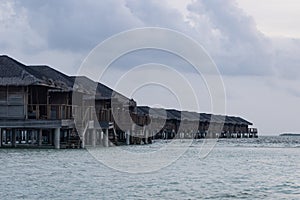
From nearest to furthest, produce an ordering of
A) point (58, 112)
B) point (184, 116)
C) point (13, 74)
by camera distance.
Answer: point (13, 74) < point (58, 112) < point (184, 116)

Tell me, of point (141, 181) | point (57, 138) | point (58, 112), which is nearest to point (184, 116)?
point (58, 112)

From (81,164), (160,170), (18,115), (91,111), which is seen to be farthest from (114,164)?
(91,111)

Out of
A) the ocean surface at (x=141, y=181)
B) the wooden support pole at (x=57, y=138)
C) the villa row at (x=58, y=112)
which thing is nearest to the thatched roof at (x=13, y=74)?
the villa row at (x=58, y=112)

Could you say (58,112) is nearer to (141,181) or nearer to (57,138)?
(57,138)

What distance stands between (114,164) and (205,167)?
4.08 metres

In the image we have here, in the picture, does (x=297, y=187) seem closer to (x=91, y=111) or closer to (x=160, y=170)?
(x=160, y=170)

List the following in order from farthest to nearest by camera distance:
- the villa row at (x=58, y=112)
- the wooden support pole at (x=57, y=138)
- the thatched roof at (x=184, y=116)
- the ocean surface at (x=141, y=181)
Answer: the thatched roof at (x=184, y=116), the villa row at (x=58, y=112), the wooden support pole at (x=57, y=138), the ocean surface at (x=141, y=181)

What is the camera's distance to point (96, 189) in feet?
68.7

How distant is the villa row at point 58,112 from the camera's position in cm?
4181

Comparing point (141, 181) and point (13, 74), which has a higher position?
point (13, 74)

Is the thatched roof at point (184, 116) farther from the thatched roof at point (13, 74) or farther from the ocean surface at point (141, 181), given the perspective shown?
the ocean surface at point (141, 181)

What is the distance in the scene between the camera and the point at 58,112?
42812 millimetres

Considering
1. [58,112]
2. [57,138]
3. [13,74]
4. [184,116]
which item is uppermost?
[13,74]

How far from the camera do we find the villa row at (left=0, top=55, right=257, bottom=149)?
137 ft
